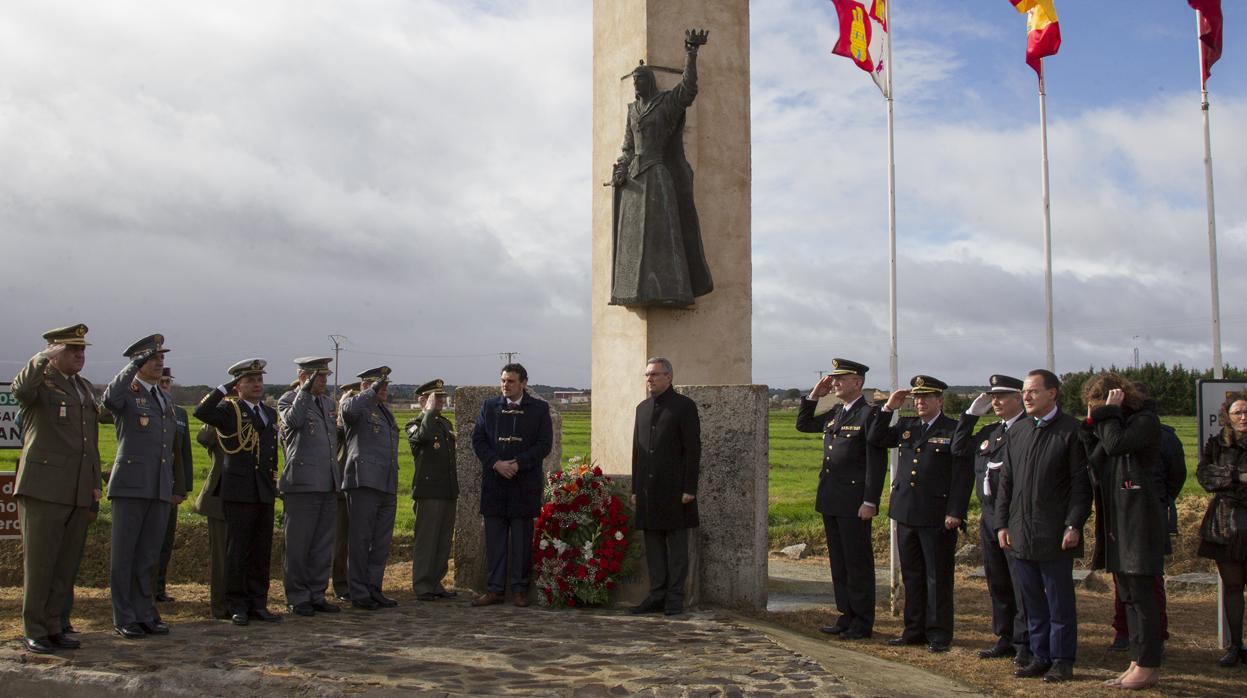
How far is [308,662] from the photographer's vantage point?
5.97 metres

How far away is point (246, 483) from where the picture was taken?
24.8 ft

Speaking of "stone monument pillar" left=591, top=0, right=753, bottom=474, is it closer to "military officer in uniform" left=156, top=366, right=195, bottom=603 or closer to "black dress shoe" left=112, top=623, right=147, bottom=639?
"military officer in uniform" left=156, top=366, right=195, bottom=603

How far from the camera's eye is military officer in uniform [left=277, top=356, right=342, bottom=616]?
25.8 ft

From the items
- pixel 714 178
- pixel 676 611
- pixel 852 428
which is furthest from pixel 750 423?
pixel 714 178

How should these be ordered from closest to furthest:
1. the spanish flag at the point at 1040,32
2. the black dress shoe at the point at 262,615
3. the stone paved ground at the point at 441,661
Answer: the stone paved ground at the point at 441,661
the black dress shoe at the point at 262,615
the spanish flag at the point at 1040,32

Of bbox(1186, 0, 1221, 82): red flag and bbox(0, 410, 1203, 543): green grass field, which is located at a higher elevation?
bbox(1186, 0, 1221, 82): red flag

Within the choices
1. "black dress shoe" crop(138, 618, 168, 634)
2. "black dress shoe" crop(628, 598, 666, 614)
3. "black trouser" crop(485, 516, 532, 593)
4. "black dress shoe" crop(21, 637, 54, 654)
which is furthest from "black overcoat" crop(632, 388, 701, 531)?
"black dress shoe" crop(21, 637, 54, 654)

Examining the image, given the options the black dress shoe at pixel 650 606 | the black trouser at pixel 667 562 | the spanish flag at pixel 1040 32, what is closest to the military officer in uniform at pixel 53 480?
the black dress shoe at pixel 650 606

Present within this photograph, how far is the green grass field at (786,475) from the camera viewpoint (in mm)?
14188

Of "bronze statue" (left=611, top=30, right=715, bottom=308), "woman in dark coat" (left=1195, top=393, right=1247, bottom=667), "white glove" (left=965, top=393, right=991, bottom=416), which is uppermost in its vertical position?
"bronze statue" (left=611, top=30, right=715, bottom=308)

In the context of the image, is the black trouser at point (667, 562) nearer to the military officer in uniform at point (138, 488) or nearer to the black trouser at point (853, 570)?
the black trouser at point (853, 570)

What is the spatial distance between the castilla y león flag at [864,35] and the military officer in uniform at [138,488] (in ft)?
21.9

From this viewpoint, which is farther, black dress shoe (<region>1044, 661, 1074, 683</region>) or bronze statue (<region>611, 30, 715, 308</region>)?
bronze statue (<region>611, 30, 715, 308</region>)

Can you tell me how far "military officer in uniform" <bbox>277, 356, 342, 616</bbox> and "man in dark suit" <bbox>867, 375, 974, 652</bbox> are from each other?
3906 mm
